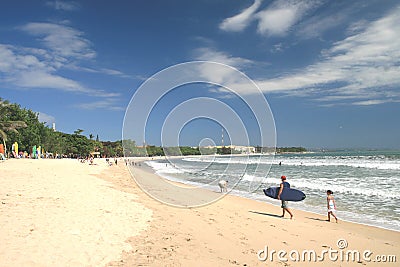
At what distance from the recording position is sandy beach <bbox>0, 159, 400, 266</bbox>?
205 inches

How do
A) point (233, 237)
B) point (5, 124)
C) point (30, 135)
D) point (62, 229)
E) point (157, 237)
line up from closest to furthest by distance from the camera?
point (62, 229)
point (157, 237)
point (233, 237)
point (5, 124)
point (30, 135)

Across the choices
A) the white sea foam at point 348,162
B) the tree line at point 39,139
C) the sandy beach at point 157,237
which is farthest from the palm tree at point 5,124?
the sandy beach at point 157,237

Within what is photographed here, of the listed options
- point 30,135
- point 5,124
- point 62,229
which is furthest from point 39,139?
point 62,229

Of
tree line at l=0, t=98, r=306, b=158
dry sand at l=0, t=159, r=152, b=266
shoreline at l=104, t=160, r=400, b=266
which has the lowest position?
shoreline at l=104, t=160, r=400, b=266

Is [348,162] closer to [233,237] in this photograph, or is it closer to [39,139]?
[233,237]

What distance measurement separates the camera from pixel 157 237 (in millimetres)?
6730

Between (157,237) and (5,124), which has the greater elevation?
(5,124)

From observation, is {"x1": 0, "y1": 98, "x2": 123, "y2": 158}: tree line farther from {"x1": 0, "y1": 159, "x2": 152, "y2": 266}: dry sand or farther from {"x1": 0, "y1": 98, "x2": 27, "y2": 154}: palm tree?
{"x1": 0, "y1": 159, "x2": 152, "y2": 266}: dry sand

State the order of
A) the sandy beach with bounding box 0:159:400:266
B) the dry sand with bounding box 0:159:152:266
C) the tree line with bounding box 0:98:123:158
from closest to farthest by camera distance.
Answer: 1. the dry sand with bounding box 0:159:152:266
2. the sandy beach with bounding box 0:159:400:266
3. the tree line with bounding box 0:98:123:158

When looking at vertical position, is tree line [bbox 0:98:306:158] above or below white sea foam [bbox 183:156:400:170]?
above

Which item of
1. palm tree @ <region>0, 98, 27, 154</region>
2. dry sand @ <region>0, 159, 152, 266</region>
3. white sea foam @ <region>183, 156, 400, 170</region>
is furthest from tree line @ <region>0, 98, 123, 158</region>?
dry sand @ <region>0, 159, 152, 266</region>

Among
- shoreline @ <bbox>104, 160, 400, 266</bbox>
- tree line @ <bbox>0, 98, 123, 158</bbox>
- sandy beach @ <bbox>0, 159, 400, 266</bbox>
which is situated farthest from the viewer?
tree line @ <bbox>0, 98, 123, 158</bbox>

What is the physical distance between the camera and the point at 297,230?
28.9 feet

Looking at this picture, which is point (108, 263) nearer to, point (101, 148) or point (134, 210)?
point (134, 210)
